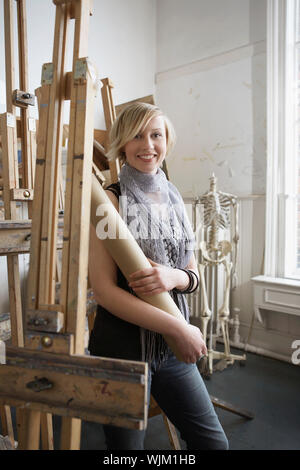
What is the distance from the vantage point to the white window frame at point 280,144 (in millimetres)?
2795

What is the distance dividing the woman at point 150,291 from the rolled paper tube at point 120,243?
2cm

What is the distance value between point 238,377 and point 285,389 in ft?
1.14

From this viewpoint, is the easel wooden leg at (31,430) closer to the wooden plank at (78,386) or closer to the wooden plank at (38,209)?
the wooden plank at (78,386)

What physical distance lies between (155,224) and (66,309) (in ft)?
1.43

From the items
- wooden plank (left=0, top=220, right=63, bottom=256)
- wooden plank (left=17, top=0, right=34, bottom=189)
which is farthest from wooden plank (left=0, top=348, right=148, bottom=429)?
wooden plank (left=17, top=0, right=34, bottom=189)

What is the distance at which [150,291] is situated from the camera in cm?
91

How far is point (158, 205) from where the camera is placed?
111 centimetres

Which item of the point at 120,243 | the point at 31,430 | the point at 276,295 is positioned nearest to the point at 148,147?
the point at 120,243

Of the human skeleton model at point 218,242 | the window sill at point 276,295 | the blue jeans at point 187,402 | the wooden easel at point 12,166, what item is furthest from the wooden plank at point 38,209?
the window sill at point 276,295

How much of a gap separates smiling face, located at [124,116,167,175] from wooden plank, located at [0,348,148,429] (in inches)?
24.3

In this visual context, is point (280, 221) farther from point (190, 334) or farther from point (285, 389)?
point (190, 334)

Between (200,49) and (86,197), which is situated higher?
(200,49)

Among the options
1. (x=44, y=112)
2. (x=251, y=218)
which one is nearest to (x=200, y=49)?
(x=251, y=218)

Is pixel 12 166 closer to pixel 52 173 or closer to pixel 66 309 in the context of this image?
pixel 52 173
